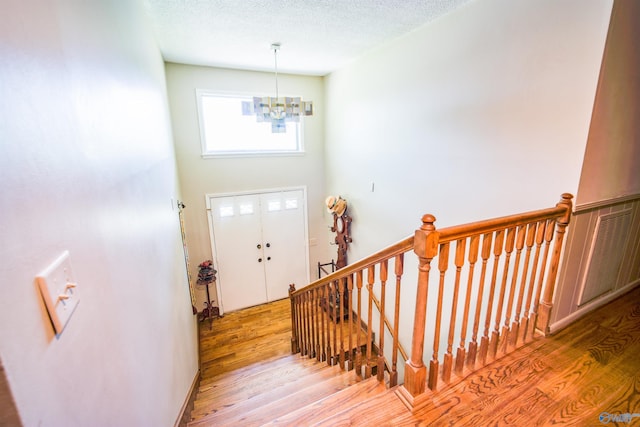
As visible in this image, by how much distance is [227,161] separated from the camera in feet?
15.0

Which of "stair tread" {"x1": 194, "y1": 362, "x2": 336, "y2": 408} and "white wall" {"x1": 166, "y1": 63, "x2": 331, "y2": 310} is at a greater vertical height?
"white wall" {"x1": 166, "y1": 63, "x2": 331, "y2": 310}

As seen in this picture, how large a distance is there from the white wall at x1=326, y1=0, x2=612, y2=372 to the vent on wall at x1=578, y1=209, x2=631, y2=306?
449mm

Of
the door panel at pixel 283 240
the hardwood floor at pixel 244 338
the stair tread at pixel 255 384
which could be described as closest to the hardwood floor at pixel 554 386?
the stair tread at pixel 255 384

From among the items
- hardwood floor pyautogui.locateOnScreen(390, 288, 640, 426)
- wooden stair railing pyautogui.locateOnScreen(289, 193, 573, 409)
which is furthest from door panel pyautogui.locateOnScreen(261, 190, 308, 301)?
hardwood floor pyautogui.locateOnScreen(390, 288, 640, 426)

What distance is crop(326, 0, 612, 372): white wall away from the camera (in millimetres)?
1826

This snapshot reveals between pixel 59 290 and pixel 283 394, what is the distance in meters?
2.31

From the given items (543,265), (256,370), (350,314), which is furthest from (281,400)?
(543,265)

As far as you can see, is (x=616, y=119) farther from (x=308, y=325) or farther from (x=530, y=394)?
(x=308, y=325)

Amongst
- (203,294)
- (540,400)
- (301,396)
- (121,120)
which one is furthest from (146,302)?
(203,294)

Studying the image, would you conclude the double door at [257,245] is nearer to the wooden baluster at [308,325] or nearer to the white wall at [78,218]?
the wooden baluster at [308,325]

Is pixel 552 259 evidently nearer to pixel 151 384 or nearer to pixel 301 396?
pixel 301 396

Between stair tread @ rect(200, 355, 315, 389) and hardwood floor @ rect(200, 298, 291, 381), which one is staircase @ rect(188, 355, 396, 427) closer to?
stair tread @ rect(200, 355, 315, 389)

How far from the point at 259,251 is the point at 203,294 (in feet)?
3.79

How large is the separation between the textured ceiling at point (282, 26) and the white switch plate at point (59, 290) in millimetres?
2485
